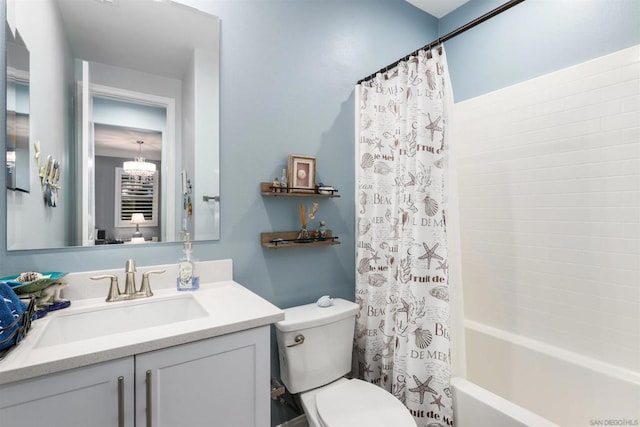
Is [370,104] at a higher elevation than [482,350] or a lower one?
higher

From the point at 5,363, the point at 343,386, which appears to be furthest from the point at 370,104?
the point at 5,363

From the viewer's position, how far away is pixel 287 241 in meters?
1.73

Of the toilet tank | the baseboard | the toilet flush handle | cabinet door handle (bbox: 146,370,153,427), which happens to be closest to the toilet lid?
the toilet tank

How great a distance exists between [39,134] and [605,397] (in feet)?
9.31

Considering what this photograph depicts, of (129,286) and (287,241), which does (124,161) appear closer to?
(129,286)

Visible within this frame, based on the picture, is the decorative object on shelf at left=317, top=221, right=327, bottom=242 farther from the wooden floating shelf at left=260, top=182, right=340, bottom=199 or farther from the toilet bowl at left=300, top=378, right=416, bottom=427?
the toilet bowl at left=300, top=378, right=416, bottom=427

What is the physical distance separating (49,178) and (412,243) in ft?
5.12

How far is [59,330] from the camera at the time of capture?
1085 millimetres

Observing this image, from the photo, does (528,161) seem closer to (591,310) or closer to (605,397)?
(591,310)

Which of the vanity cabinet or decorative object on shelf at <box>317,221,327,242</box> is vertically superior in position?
decorative object on shelf at <box>317,221,327,242</box>

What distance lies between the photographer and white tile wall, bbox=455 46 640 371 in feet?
5.17

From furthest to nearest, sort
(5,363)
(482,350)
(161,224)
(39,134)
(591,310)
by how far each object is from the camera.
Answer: (482,350) < (591,310) < (161,224) < (39,134) < (5,363)

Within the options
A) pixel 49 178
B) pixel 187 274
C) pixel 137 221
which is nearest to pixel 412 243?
pixel 187 274

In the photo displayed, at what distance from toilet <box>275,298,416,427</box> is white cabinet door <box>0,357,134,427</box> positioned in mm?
666
